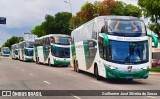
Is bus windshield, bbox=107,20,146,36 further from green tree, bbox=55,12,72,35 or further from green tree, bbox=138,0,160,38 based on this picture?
green tree, bbox=55,12,72,35

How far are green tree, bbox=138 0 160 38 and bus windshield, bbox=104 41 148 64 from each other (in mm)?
19017

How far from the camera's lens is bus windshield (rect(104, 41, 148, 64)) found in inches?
851

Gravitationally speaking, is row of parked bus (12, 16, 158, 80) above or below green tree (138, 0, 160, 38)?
below

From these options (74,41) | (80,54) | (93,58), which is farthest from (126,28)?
(74,41)

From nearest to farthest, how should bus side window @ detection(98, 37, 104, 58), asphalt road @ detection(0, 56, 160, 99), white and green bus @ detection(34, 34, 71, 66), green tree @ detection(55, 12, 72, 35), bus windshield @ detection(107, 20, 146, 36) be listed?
asphalt road @ detection(0, 56, 160, 99), bus windshield @ detection(107, 20, 146, 36), bus side window @ detection(98, 37, 104, 58), white and green bus @ detection(34, 34, 71, 66), green tree @ detection(55, 12, 72, 35)

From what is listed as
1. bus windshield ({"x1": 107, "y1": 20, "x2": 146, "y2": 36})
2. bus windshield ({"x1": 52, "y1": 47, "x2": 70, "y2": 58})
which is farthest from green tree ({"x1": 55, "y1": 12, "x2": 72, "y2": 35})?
bus windshield ({"x1": 107, "y1": 20, "x2": 146, "y2": 36})

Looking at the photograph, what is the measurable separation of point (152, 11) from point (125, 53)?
20434 mm

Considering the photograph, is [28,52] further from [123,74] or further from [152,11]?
[123,74]

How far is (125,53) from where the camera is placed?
2166 centimetres

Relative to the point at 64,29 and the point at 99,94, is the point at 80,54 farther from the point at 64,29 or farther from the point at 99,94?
the point at 64,29

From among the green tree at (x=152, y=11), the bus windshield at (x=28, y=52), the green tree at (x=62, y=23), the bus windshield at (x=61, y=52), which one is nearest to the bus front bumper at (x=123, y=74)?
the green tree at (x=152, y=11)

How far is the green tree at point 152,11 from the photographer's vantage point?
40.2 m

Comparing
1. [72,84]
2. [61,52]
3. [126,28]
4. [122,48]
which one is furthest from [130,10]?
[72,84]

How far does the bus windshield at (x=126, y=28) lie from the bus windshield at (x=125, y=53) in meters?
0.70
